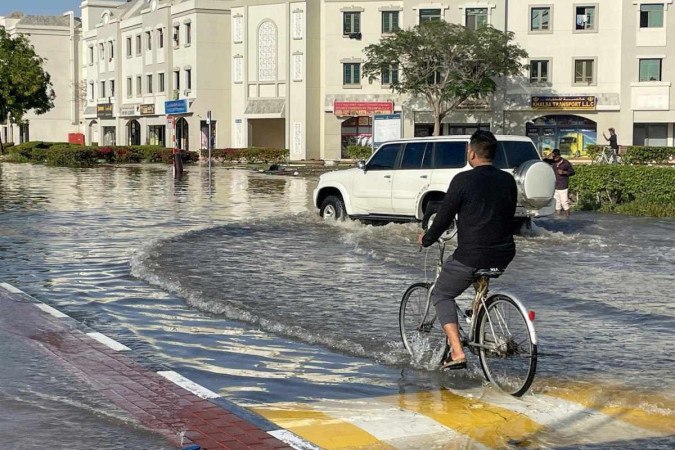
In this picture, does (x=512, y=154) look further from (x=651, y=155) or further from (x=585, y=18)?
(x=585, y=18)

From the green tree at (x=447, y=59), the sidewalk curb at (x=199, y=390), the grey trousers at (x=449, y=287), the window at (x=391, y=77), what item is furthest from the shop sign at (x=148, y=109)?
the grey trousers at (x=449, y=287)

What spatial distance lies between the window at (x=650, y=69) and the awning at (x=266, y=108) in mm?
22919

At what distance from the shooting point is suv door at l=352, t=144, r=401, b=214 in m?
19.7

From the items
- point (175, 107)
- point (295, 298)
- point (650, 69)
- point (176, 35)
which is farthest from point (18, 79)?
point (295, 298)

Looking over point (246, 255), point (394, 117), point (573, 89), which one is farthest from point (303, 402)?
point (573, 89)

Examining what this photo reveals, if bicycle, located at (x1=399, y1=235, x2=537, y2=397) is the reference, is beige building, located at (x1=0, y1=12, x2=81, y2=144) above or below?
above

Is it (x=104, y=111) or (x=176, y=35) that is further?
(x=104, y=111)

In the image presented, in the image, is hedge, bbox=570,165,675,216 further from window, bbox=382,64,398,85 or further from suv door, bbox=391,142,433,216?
window, bbox=382,64,398,85

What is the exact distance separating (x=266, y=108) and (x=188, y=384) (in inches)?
2398

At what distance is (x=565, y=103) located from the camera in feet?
192

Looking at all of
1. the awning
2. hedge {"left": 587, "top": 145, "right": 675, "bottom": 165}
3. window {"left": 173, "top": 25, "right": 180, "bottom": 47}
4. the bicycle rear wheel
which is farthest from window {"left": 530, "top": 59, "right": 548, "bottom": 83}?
the bicycle rear wheel

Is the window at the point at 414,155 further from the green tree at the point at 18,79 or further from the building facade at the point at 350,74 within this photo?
the green tree at the point at 18,79

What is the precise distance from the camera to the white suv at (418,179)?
55.6 feet

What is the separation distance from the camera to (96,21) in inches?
3718
